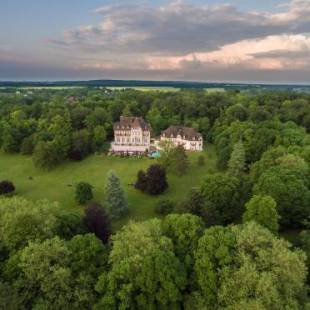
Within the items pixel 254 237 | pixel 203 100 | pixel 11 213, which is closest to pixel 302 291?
pixel 254 237

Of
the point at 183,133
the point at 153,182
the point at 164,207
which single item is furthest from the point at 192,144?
the point at 164,207

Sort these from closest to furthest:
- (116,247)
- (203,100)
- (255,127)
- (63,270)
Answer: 1. (63,270)
2. (116,247)
3. (255,127)
4. (203,100)

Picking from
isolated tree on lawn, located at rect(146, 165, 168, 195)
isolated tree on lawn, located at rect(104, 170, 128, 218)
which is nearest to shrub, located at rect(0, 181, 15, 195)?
isolated tree on lawn, located at rect(104, 170, 128, 218)

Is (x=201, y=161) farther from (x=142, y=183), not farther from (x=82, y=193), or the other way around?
(x=82, y=193)

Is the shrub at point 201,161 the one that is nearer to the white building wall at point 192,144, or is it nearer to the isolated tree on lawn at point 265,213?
the white building wall at point 192,144

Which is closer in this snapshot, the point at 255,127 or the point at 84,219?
the point at 84,219

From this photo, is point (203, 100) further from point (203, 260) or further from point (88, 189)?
point (203, 260)

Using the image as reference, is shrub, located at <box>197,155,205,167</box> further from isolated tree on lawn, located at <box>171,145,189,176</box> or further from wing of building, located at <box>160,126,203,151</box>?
wing of building, located at <box>160,126,203,151</box>

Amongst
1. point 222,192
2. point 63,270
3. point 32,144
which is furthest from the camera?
point 32,144
